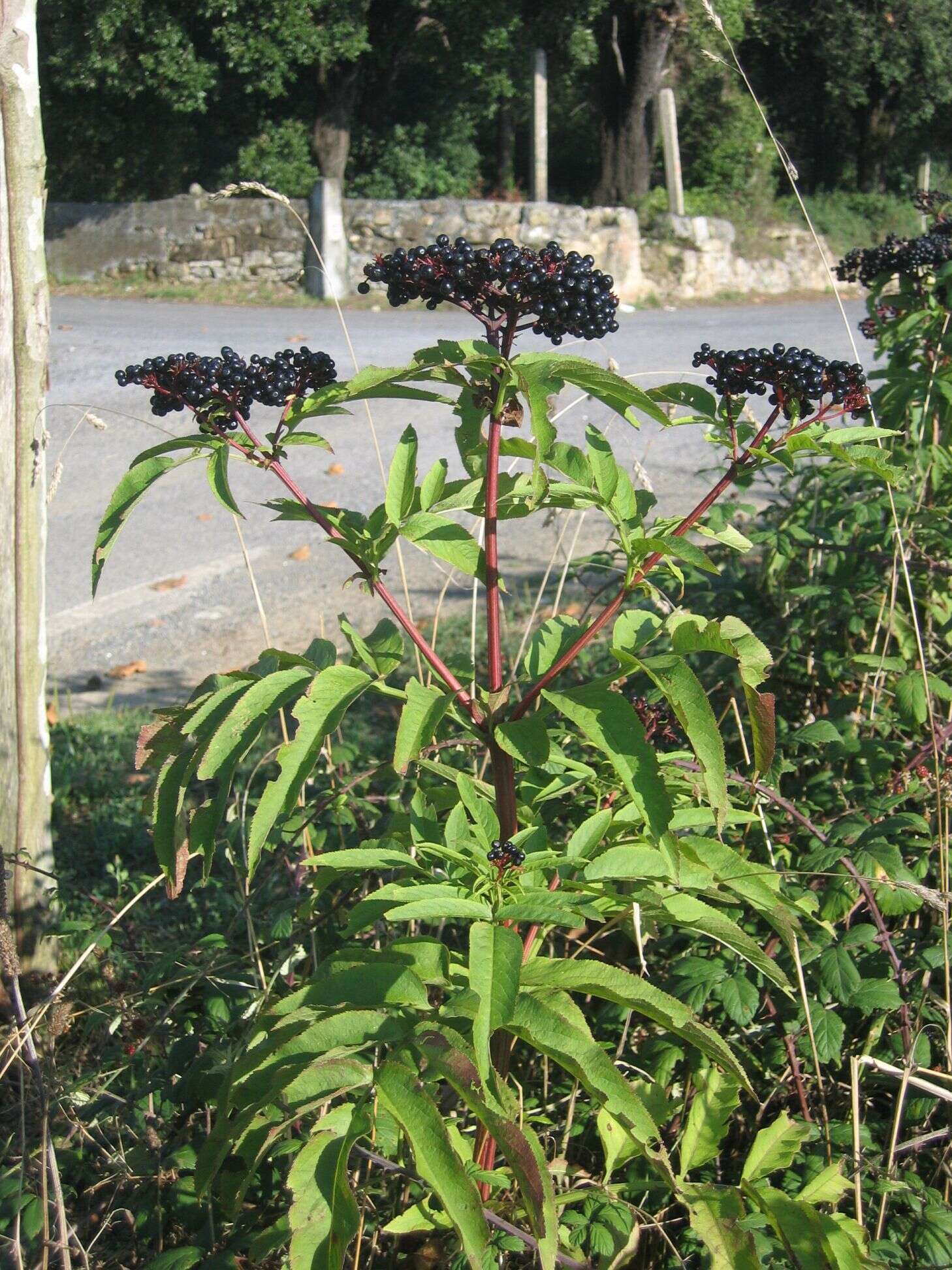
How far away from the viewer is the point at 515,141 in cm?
2641

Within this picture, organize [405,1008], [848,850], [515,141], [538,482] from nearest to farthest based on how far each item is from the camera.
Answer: [538,482], [405,1008], [848,850], [515,141]

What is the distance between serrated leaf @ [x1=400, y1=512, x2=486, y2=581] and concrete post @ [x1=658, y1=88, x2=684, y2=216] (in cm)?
1692

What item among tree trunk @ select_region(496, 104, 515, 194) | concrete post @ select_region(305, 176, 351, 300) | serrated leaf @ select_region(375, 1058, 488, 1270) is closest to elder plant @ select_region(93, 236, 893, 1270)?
serrated leaf @ select_region(375, 1058, 488, 1270)

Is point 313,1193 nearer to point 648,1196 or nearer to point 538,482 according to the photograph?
point 648,1196

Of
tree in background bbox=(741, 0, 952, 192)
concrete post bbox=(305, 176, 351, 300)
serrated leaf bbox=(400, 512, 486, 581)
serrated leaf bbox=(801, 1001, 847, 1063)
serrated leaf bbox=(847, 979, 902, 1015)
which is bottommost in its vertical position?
serrated leaf bbox=(801, 1001, 847, 1063)

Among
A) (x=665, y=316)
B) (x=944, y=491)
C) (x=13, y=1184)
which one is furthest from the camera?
(x=665, y=316)

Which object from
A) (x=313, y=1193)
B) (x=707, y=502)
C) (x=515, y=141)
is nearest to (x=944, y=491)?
(x=707, y=502)

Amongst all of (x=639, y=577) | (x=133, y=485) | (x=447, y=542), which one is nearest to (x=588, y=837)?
(x=639, y=577)

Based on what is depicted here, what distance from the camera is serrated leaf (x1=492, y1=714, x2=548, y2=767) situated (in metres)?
1.61

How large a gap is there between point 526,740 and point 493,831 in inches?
7.2

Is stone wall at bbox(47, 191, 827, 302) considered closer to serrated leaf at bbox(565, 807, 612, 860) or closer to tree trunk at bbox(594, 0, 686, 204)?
tree trunk at bbox(594, 0, 686, 204)

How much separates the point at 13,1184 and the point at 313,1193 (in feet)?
2.30

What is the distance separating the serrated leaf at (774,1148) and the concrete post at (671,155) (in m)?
17.1

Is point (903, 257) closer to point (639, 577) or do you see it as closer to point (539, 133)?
point (639, 577)
